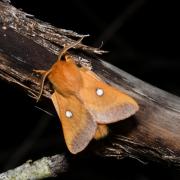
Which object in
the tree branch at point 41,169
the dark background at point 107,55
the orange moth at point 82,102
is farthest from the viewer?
the dark background at point 107,55

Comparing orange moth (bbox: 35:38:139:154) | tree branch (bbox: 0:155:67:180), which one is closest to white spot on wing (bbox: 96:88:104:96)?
orange moth (bbox: 35:38:139:154)

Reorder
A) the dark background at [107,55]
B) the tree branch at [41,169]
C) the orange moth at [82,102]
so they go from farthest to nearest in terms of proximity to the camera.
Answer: the dark background at [107,55], the tree branch at [41,169], the orange moth at [82,102]

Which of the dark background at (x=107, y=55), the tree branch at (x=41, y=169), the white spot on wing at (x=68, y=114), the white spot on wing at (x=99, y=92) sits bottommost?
the tree branch at (x=41, y=169)

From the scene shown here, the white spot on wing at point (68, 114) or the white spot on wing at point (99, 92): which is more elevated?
the white spot on wing at point (99, 92)

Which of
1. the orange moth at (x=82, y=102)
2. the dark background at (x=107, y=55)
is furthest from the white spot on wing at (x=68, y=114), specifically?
the dark background at (x=107, y=55)

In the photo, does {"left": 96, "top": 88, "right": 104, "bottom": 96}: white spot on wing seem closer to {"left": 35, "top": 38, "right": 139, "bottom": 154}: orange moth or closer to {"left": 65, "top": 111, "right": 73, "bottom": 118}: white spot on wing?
{"left": 35, "top": 38, "right": 139, "bottom": 154}: orange moth

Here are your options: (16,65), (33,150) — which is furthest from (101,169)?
(16,65)

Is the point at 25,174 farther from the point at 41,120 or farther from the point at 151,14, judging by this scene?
the point at 151,14

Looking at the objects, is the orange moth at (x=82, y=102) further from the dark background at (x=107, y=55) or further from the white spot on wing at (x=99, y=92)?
the dark background at (x=107, y=55)
